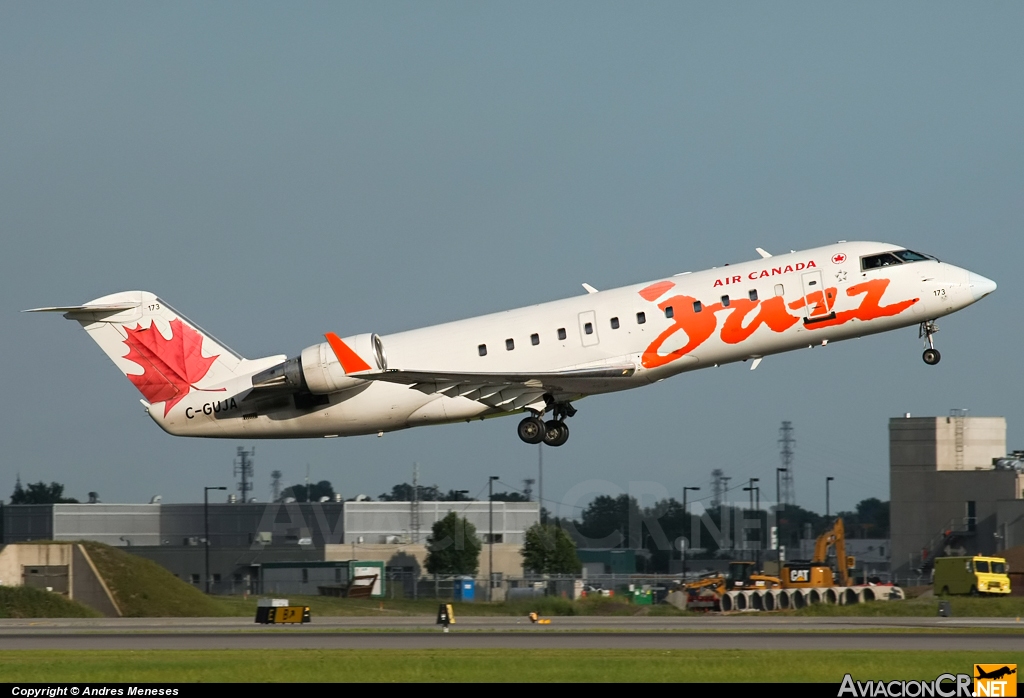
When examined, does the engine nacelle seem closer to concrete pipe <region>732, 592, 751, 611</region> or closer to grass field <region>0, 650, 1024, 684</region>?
grass field <region>0, 650, 1024, 684</region>

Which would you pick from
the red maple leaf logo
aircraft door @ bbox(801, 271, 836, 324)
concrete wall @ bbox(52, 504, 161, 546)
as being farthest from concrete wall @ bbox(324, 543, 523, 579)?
aircraft door @ bbox(801, 271, 836, 324)

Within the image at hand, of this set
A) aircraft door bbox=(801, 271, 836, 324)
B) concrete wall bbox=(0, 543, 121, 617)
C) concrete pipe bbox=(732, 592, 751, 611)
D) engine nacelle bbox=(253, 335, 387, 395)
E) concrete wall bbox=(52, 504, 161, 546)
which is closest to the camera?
aircraft door bbox=(801, 271, 836, 324)

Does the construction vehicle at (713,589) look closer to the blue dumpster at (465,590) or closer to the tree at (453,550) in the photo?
the blue dumpster at (465,590)

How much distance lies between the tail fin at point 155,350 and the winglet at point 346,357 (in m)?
4.79

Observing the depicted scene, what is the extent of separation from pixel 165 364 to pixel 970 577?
3614 cm

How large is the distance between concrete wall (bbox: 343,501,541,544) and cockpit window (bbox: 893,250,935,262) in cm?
7252

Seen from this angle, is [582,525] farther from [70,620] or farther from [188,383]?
[188,383]

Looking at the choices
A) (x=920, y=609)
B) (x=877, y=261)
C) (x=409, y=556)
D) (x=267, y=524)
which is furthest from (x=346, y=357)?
(x=267, y=524)

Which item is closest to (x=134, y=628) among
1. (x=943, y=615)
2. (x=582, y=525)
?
(x=943, y=615)

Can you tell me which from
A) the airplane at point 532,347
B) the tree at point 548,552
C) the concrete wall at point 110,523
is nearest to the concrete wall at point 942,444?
the tree at point 548,552

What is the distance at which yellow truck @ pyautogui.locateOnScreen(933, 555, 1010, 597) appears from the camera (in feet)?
184

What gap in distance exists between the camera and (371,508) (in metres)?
106

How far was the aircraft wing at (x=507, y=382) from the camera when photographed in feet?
106

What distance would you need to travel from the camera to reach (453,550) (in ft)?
308
